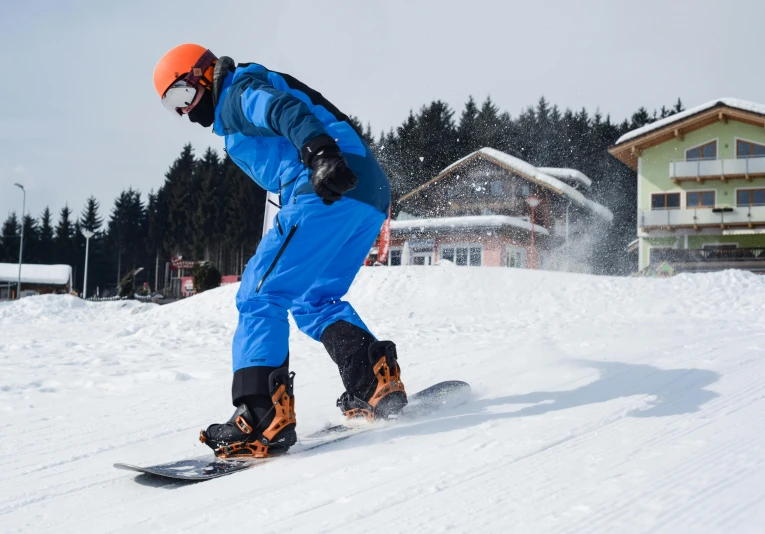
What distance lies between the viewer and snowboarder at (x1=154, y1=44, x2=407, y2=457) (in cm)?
207

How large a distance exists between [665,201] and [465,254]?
9.37 m

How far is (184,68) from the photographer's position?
7.79ft

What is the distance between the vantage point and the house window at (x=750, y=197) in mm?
25922

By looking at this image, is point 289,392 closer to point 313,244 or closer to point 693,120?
point 313,244

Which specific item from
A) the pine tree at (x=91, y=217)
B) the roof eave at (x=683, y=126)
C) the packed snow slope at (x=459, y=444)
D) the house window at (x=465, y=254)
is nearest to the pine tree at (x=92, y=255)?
the pine tree at (x=91, y=217)

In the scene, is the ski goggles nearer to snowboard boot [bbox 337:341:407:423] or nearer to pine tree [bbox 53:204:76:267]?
snowboard boot [bbox 337:341:407:423]

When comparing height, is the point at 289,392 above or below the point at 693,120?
below

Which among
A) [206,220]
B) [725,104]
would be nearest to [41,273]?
[206,220]

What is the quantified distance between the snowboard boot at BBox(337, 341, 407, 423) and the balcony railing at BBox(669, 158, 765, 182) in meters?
27.2

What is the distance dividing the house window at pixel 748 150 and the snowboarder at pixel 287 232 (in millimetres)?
27609

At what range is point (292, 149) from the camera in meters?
2.42

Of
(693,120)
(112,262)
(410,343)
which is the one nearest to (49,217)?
(112,262)

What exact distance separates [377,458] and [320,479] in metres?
0.21

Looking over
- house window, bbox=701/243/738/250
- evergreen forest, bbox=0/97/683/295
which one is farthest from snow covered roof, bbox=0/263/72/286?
house window, bbox=701/243/738/250
